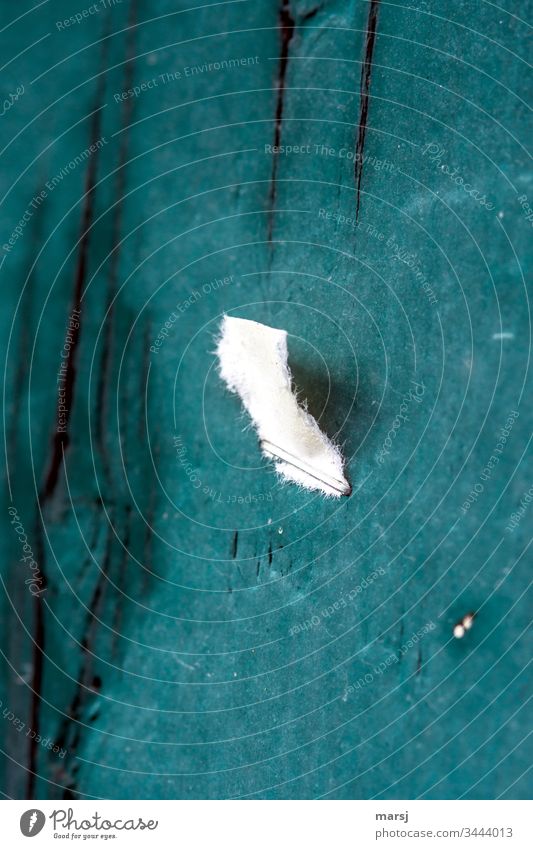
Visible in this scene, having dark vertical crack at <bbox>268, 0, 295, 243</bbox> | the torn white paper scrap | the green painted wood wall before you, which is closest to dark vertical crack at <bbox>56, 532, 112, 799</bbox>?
the green painted wood wall

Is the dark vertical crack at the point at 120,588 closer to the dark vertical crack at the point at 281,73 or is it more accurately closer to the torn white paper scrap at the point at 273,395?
the torn white paper scrap at the point at 273,395

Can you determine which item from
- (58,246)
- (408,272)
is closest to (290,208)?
(408,272)

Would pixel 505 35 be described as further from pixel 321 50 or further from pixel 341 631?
pixel 341 631

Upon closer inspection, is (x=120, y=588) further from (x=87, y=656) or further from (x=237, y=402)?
(x=237, y=402)

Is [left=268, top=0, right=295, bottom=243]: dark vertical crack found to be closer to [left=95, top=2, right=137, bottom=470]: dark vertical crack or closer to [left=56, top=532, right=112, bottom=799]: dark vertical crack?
[left=95, top=2, right=137, bottom=470]: dark vertical crack

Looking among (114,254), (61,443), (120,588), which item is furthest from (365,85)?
(120,588)
